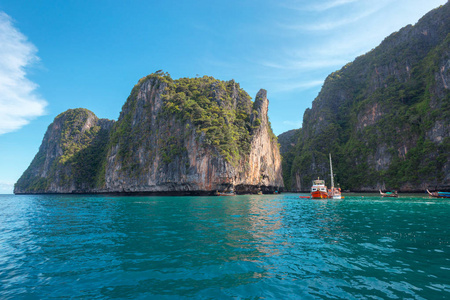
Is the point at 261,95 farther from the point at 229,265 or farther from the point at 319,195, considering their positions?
the point at 229,265

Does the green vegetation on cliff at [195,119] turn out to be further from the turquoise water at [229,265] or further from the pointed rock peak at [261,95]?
the turquoise water at [229,265]

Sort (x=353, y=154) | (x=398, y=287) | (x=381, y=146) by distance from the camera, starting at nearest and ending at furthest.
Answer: (x=398, y=287), (x=381, y=146), (x=353, y=154)

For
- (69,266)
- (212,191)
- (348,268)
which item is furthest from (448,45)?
(69,266)

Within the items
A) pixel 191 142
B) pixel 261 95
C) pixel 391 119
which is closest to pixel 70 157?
pixel 191 142

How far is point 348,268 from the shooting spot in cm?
736

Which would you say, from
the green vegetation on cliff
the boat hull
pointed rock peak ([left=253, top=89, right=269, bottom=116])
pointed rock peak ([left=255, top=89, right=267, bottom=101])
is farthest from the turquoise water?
pointed rock peak ([left=255, top=89, right=267, bottom=101])

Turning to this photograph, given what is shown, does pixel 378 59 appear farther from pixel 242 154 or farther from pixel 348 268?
pixel 348 268

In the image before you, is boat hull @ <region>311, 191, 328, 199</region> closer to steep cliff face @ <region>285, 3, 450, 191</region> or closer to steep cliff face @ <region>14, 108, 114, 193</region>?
steep cliff face @ <region>285, 3, 450, 191</region>

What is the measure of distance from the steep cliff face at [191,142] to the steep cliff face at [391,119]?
112ft

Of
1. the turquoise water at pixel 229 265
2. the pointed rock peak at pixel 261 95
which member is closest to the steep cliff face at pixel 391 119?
the pointed rock peak at pixel 261 95

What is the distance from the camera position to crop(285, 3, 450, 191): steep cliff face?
71.1 m

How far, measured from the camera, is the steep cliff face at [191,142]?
220ft

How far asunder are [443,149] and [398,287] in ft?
275

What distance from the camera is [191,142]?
7044cm
